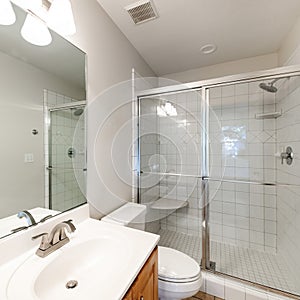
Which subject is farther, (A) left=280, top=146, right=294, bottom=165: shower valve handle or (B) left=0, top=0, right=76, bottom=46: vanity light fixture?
(A) left=280, top=146, right=294, bottom=165: shower valve handle

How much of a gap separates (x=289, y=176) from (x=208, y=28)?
168cm

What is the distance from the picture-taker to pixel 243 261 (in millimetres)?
1876

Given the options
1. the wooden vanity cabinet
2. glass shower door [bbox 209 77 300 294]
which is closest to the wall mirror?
the wooden vanity cabinet

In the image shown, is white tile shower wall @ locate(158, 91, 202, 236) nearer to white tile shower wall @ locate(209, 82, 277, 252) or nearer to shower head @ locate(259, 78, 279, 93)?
white tile shower wall @ locate(209, 82, 277, 252)

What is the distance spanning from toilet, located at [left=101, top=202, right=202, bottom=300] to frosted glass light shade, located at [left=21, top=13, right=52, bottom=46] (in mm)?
1249

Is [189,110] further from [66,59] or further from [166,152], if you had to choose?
[66,59]

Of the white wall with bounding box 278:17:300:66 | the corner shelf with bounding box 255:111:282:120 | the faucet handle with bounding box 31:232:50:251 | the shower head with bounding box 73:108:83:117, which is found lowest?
the faucet handle with bounding box 31:232:50:251

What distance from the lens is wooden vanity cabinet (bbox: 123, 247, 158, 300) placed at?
691 mm

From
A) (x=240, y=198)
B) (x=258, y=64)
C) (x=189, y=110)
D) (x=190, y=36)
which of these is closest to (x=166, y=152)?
(x=189, y=110)

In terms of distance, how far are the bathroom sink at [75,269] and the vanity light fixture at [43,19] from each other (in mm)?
1107

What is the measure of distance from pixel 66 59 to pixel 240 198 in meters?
2.39

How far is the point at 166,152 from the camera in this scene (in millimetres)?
2615

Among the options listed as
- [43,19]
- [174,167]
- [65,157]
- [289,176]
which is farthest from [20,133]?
[289,176]

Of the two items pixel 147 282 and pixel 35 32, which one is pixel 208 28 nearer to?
pixel 35 32
